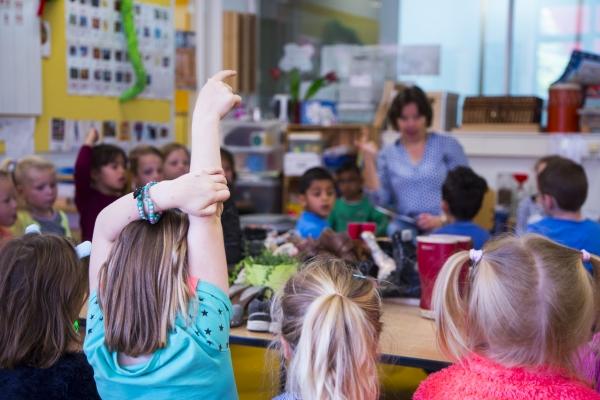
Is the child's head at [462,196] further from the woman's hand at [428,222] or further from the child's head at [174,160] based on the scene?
the child's head at [174,160]

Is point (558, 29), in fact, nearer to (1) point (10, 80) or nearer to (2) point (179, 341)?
(1) point (10, 80)

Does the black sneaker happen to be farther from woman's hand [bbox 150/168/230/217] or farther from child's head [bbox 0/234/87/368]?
woman's hand [bbox 150/168/230/217]

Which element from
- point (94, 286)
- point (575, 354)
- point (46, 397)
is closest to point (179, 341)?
point (94, 286)

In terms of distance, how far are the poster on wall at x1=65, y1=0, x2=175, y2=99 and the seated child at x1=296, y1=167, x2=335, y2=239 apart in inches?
57.4

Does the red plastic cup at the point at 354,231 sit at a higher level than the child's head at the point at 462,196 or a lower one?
lower

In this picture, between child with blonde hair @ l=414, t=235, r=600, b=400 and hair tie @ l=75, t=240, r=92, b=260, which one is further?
hair tie @ l=75, t=240, r=92, b=260

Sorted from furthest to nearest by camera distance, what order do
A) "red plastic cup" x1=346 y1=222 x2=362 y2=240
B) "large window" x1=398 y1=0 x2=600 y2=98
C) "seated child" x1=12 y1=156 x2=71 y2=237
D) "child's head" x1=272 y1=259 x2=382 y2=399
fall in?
"large window" x1=398 y1=0 x2=600 y2=98 < "seated child" x1=12 y1=156 x2=71 y2=237 < "red plastic cup" x1=346 y1=222 x2=362 y2=240 < "child's head" x1=272 y1=259 x2=382 y2=399

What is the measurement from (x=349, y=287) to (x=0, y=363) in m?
0.84

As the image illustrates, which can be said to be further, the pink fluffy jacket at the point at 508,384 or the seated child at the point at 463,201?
the seated child at the point at 463,201

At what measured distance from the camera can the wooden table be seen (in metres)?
1.96

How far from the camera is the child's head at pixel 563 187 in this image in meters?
2.81

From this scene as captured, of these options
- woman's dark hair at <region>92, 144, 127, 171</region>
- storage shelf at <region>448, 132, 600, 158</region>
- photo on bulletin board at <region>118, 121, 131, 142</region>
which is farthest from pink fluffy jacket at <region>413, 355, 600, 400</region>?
storage shelf at <region>448, 132, 600, 158</region>

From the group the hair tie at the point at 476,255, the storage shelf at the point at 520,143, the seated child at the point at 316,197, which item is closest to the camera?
the hair tie at the point at 476,255

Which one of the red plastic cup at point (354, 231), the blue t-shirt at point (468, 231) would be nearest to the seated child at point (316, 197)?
the blue t-shirt at point (468, 231)
